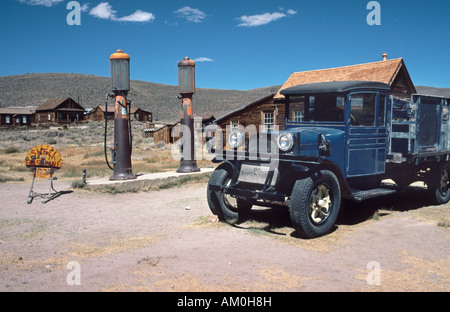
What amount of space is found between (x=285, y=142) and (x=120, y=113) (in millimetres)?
6343

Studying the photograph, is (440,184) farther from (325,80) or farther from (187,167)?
(325,80)

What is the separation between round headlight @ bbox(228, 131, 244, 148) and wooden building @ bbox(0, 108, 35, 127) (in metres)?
59.6

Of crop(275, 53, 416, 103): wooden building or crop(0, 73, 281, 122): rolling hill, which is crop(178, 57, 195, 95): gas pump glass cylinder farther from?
crop(0, 73, 281, 122): rolling hill

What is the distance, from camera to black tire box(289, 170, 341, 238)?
5.35 m

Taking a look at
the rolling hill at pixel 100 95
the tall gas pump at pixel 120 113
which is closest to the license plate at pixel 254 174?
the tall gas pump at pixel 120 113

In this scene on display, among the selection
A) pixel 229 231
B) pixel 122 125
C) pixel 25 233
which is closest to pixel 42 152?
pixel 122 125

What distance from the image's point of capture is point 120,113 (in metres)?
10.6

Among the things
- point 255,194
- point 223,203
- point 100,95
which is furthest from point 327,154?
point 100,95

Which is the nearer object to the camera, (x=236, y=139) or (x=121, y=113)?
(x=236, y=139)

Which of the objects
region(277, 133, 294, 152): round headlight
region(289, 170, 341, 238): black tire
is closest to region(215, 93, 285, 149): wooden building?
region(289, 170, 341, 238): black tire

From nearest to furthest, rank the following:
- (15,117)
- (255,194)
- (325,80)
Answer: (255,194) < (325,80) < (15,117)

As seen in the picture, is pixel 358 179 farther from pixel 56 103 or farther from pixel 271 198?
pixel 56 103

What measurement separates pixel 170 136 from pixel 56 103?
37126mm

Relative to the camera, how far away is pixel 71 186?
406 inches
